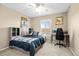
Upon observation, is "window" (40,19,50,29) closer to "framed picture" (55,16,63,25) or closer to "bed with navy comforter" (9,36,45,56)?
"framed picture" (55,16,63,25)

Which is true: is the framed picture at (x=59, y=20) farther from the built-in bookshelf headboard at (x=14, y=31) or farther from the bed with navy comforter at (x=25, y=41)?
the built-in bookshelf headboard at (x=14, y=31)

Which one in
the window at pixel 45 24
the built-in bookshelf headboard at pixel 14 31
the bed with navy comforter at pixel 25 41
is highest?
the window at pixel 45 24

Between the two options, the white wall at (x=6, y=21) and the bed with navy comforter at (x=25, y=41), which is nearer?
the white wall at (x=6, y=21)

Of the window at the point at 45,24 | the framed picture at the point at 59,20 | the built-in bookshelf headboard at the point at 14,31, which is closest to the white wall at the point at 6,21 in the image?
the built-in bookshelf headboard at the point at 14,31

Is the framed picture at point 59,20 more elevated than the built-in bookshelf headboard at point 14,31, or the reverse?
the framed picture at point 59,20

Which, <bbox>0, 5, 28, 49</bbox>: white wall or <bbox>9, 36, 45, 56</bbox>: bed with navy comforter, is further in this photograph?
<bbox>9, 36, 45, 56</bbox>: bed with navy comforter

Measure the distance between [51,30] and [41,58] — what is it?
2.71 ft

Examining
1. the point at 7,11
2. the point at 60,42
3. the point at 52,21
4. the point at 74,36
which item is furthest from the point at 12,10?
the point at 74,36

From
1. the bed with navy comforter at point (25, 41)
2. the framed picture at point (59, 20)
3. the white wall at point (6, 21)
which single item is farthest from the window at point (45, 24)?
the white wall at point (6, 21)

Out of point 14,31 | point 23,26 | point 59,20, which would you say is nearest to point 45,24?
point 59,20

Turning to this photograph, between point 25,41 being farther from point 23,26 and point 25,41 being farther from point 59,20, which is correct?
point 59,20

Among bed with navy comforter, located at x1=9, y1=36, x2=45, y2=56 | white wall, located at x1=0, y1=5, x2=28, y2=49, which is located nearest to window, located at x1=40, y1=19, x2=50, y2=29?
bed with navy comforter, located at x1=9, y1=36, x2=45, y2=56

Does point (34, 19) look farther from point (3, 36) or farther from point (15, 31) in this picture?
point (3, 36)

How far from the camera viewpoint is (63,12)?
1.59 metres
